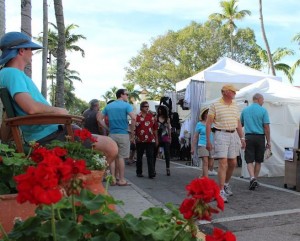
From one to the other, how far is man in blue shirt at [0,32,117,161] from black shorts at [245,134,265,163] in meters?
5.47

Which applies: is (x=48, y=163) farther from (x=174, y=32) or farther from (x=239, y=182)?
(x=174, y=32)

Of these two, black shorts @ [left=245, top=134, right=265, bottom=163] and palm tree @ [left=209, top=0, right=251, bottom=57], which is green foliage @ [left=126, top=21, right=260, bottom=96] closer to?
palm tree @ [left=209, top=0, right=251, bottom=57]

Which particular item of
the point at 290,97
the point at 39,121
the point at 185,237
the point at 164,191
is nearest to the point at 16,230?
the point at 185,237

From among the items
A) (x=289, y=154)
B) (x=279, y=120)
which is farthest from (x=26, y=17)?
(x=279, y=120)

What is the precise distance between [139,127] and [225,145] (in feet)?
10.5

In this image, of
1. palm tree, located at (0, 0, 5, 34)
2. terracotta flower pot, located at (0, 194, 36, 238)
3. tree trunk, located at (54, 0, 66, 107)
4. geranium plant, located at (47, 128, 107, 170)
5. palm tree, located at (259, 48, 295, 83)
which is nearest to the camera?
terracotta flower pot, located at (0, 194, 36, 238)

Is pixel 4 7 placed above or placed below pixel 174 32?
below

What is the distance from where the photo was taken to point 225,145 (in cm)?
662

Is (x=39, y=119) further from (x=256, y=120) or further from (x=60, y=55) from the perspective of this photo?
(x=60, y=55)

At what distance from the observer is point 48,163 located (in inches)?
50.2

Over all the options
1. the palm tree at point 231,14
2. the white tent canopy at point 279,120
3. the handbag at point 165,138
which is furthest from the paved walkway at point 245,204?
the palm tree at point 231,14

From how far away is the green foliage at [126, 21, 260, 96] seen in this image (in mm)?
44250

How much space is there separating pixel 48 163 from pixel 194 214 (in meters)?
0.52

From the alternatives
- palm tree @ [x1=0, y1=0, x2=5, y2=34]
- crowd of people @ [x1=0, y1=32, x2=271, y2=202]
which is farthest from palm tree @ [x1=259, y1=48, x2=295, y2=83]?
palm tree @ [x1=0, y1=0, x2=5, y2=34]
